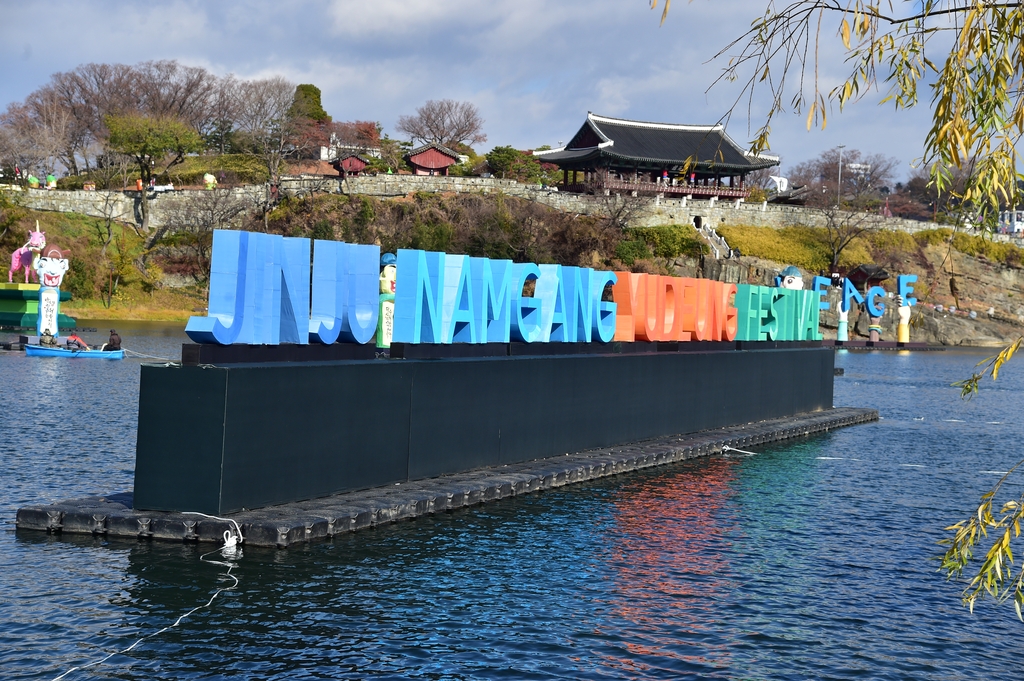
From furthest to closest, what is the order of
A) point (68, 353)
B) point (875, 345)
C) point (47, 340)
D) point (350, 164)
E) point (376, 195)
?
point (350, 164) < point (376, 195) < point (875, 345) < point (47, 340) < point (68, 353)

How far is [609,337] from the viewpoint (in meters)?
25.0

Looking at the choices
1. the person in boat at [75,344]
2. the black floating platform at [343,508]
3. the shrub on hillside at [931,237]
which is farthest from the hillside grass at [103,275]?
the shrub on hillside at [931,237]

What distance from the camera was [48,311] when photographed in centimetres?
4953

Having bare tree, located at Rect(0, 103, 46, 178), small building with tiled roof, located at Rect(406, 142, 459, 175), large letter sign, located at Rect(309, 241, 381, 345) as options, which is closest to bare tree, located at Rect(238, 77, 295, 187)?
small building with tiled roof, located at Rect(406, 142, 459, 175)

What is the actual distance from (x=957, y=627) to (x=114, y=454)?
56.2ft

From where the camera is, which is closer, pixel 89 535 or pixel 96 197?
pixel 89 535

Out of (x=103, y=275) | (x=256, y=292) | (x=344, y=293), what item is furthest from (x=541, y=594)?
(x=103, y=275)

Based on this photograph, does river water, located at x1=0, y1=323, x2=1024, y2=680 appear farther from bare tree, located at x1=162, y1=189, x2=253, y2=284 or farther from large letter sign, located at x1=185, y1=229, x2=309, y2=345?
bare tree, located at x1=162, y1=189, x2=253, y2=284

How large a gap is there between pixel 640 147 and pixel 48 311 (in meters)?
67.0

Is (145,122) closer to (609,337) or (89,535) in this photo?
(609,337)

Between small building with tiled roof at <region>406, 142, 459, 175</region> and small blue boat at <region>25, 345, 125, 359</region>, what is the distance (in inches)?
2662

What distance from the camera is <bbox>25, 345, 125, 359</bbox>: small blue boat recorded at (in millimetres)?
45844

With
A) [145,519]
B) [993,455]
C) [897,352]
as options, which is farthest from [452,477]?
[897,352]

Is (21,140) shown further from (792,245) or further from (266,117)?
(792,245)
